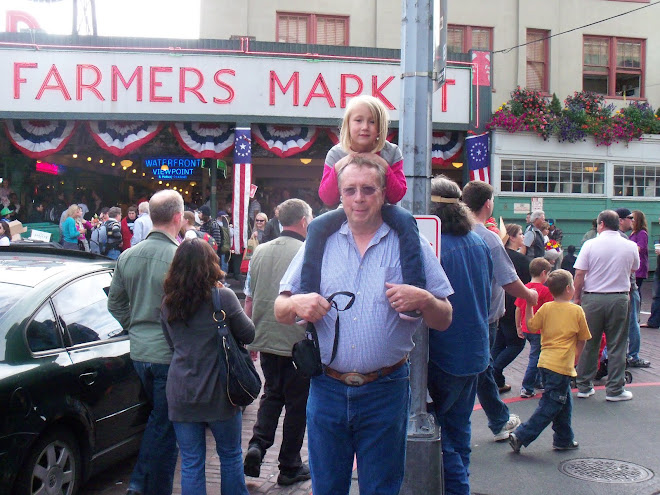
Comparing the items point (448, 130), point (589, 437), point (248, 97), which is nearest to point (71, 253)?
point (589, 437)

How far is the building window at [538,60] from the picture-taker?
1967 centimetres

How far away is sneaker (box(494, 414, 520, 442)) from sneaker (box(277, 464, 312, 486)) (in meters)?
1.70

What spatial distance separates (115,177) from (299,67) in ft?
26.5

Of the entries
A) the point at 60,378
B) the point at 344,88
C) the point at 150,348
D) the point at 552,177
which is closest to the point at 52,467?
the point at 60,378

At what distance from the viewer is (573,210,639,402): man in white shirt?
707cm

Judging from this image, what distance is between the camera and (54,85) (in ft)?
51.8

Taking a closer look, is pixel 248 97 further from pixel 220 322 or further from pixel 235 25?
pixel 220 322

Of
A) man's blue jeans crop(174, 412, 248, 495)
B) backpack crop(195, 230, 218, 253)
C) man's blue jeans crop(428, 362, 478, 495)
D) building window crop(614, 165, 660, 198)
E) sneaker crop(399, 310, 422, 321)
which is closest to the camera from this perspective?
sneaker crop(399, 310, 422, 321)

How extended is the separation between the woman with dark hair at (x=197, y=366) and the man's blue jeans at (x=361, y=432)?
3.24ft

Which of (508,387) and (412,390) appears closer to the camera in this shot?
(412,390)

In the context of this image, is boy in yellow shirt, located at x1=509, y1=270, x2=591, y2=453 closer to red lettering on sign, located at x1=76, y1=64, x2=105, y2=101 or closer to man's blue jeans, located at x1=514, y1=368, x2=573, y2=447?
man's blue jeans, located at x1=514, y1=368, x2=573, y2=447

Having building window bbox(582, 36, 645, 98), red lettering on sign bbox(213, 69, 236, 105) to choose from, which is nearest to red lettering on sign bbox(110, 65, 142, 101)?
red lettering on sign bbox(213, 69, 236, 105)

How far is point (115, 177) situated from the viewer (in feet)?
71.4

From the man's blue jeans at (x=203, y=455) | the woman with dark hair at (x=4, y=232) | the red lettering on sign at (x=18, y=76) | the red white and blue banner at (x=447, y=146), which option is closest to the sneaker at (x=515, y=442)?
the man's blue jeans at (x=203, y=455)
